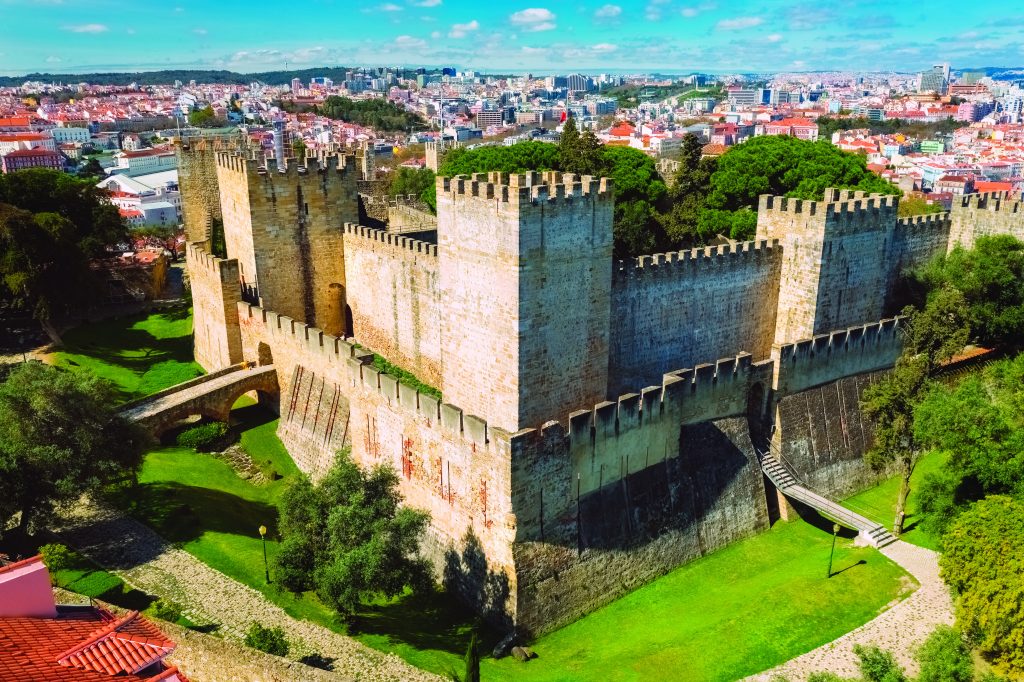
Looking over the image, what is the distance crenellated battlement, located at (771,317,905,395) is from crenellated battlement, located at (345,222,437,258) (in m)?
11.0

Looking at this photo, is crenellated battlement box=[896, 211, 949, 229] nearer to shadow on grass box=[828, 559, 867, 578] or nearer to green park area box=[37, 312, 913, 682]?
green park area box=[37, 312, 913, 682]

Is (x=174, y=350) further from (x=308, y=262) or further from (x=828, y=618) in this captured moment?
(x=828, y=618)

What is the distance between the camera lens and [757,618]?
1836 centimetres

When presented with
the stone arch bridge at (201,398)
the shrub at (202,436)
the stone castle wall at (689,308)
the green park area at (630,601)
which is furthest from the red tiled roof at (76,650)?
the stone castle wall at (689,308)

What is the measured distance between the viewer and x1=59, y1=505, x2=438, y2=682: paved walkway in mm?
16328

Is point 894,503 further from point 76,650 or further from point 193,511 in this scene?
point 76,650

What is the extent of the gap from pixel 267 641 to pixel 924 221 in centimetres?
2531

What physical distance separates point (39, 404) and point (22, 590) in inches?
316

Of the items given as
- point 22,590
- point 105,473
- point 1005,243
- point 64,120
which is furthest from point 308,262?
point 64,120

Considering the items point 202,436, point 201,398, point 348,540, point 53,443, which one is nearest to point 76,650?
point 348,540

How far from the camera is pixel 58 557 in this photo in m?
18.2

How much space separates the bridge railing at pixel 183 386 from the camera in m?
25.9

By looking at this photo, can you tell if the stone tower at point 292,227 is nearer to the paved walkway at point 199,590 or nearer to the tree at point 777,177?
the paved walkway at point 199,590

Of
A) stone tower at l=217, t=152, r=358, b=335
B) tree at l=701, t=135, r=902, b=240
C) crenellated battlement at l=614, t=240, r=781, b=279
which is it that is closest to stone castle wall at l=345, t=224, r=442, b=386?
stone tower at l=217, t=152, r=358, b=335
